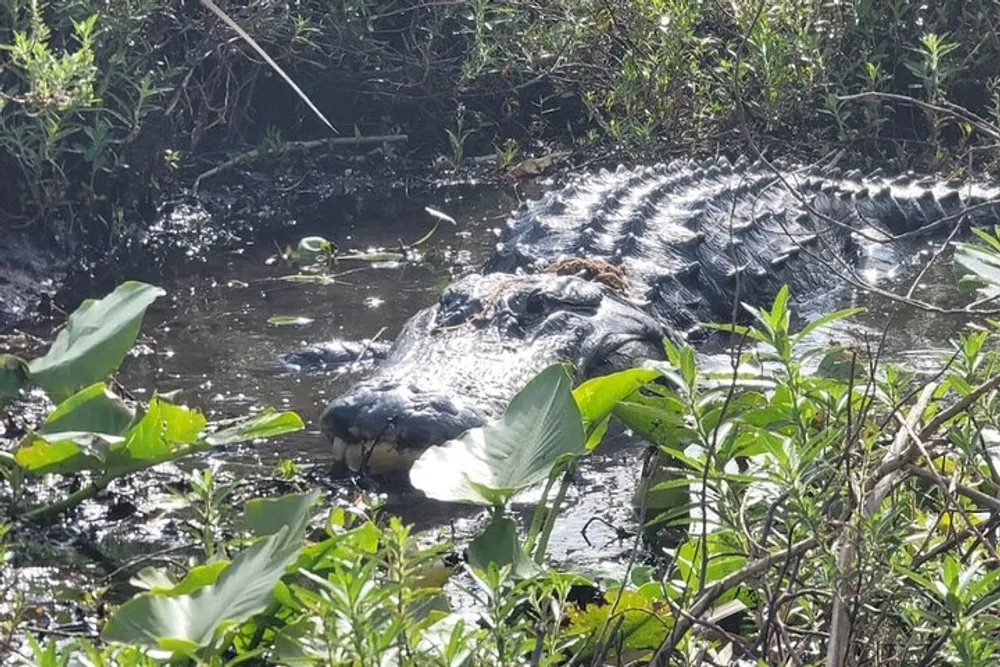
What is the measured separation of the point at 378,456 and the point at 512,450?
1507 millimetres

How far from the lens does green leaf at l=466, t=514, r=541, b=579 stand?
2.33 metres

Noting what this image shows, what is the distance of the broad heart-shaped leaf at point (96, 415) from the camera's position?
3332mm

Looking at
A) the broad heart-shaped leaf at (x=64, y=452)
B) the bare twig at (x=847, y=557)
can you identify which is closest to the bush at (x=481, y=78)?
the broad heart-shaped leaf at (x=64, y=452)

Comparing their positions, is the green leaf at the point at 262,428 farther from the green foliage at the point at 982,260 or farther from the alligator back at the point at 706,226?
the alligator back at the point at 706,226

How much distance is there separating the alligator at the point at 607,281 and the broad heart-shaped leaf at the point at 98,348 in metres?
0.70

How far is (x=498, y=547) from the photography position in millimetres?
2393

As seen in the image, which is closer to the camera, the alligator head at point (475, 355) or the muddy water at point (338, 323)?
the alligator head at point (475, 355)

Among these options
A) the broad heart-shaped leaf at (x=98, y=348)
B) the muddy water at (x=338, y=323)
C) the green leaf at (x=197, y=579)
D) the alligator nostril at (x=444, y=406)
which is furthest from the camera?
the muddy water at (x=338, y=323)

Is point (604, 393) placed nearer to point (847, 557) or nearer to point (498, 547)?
point (498, 547)

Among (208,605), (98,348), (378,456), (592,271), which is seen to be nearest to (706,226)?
(592,271)


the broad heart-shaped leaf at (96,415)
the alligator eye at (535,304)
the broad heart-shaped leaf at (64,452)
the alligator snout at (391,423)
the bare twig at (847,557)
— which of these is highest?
the bare twig at (847,557)

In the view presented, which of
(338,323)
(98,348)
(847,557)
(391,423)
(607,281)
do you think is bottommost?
(338,323)

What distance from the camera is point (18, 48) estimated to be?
570 centimetres

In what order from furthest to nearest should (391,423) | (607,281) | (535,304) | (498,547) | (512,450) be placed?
(607,281) < (535,304) < (391,423) < (512,450) < (498,547)
